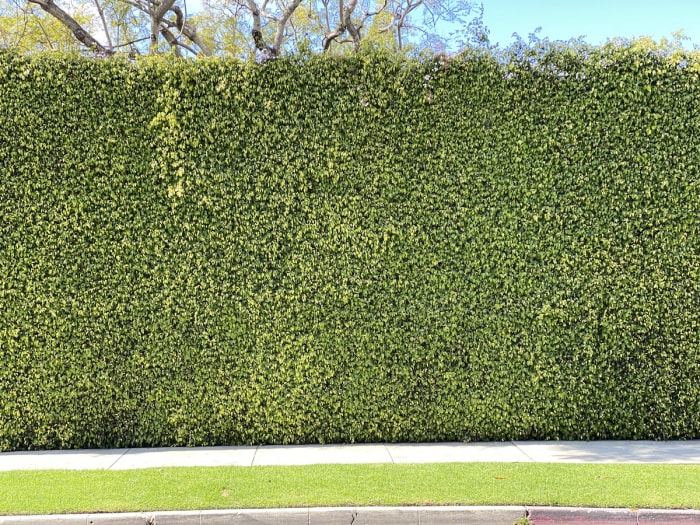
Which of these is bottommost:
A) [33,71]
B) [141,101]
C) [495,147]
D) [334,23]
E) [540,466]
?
[540,466]

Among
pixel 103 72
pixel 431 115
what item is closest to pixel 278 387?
pixel 431 115

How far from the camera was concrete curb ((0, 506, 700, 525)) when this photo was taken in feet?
14.9

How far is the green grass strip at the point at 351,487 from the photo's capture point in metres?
4.74

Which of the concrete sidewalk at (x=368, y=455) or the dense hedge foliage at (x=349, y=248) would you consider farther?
the dense hedge foliage at (x=349, y=248)

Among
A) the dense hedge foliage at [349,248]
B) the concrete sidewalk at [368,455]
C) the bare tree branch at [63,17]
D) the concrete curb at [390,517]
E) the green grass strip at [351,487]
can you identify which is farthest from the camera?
the bare tree branch at [63,17]

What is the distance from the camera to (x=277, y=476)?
5.43 m

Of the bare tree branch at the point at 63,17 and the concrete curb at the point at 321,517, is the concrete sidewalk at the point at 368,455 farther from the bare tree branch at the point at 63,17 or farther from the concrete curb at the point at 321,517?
the bare tree branch at the point at 63,17

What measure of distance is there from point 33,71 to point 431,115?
14.4ft

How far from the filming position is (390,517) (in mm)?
4605

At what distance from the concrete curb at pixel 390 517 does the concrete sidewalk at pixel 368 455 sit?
140cm

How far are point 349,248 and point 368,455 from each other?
2201mm

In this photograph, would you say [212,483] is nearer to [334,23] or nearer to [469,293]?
[469,293]

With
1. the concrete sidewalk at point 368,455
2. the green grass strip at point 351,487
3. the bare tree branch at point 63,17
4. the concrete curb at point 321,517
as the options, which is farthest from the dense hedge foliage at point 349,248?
the bare tree branch at point 63,17

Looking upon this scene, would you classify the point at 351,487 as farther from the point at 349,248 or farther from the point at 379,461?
the point at 349,248
